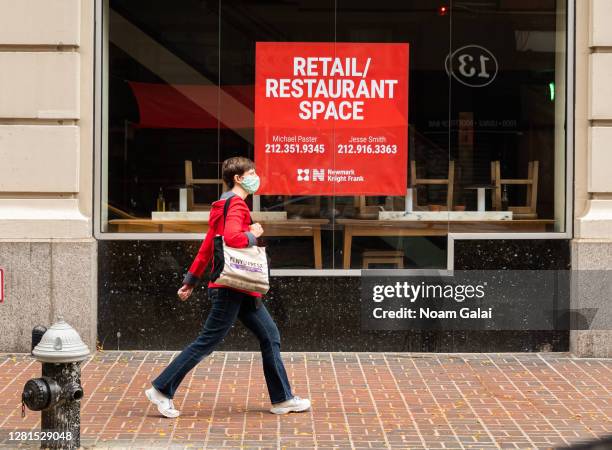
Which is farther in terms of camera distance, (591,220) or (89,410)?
(591,220)

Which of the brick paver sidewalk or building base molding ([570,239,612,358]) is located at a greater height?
building base molding ([570,239,612,358])

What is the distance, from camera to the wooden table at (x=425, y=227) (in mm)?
10188

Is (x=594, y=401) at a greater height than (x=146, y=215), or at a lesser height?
lesser

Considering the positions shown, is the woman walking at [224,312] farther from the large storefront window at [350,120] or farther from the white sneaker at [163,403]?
the large storefront window at [350,120]

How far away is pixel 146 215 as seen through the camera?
400 inches

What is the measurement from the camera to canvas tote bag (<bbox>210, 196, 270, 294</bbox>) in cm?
724

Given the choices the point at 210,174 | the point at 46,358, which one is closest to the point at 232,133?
the point at 210,174

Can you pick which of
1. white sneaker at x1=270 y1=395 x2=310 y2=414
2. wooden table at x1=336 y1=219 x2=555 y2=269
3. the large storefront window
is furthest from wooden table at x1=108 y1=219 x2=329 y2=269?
white sneaker at x1=270 y1=395 x2=310 y2=414

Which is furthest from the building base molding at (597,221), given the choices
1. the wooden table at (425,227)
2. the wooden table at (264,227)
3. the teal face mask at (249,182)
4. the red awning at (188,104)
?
the teal face mask at (249,182)

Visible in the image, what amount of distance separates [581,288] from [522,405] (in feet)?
7.36

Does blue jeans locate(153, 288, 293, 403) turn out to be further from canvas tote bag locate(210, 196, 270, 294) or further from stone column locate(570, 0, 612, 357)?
stone column locate(570, 0, 612, 357)

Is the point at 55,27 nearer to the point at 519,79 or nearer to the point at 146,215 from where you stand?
the point at 146,215

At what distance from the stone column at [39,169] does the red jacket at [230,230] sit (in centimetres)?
254

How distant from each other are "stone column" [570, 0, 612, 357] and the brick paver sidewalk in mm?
591
